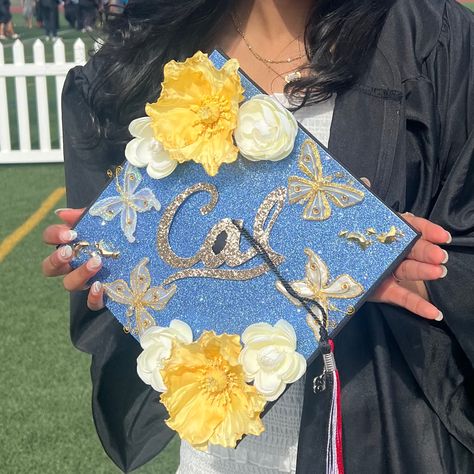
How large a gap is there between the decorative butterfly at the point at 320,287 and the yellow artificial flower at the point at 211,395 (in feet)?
0.37

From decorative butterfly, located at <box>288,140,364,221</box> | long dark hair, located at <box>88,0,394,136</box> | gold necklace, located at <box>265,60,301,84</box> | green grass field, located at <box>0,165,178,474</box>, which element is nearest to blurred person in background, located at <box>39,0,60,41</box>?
green grass field, located at <box>0,165,178,474</box>

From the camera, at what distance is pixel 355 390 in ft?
4.84

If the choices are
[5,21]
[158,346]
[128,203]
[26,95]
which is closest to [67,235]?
[128,203]

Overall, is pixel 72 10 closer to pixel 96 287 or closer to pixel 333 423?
pixel 96 287

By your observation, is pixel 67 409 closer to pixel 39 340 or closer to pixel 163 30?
pixel 39 340

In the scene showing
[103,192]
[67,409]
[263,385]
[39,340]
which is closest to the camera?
[263,385]

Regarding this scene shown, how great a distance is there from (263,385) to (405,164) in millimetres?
445

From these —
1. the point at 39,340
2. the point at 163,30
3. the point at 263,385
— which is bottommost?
the point at 39,340

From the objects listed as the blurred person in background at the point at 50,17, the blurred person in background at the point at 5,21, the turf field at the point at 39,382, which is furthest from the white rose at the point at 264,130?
the blurred person in background at the point at 50,17

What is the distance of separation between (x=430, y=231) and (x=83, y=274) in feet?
1.84

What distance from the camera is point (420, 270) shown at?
127cm

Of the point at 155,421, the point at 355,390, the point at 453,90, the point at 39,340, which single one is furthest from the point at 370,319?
the point at 39,340

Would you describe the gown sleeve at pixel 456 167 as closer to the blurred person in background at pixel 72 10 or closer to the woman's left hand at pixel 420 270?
the woman's left hand at pixel 420 270

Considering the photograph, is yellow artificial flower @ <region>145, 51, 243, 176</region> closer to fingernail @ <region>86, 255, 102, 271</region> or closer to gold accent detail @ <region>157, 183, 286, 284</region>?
gold accent detail @ <region>157, 183, 286, 284</region>
